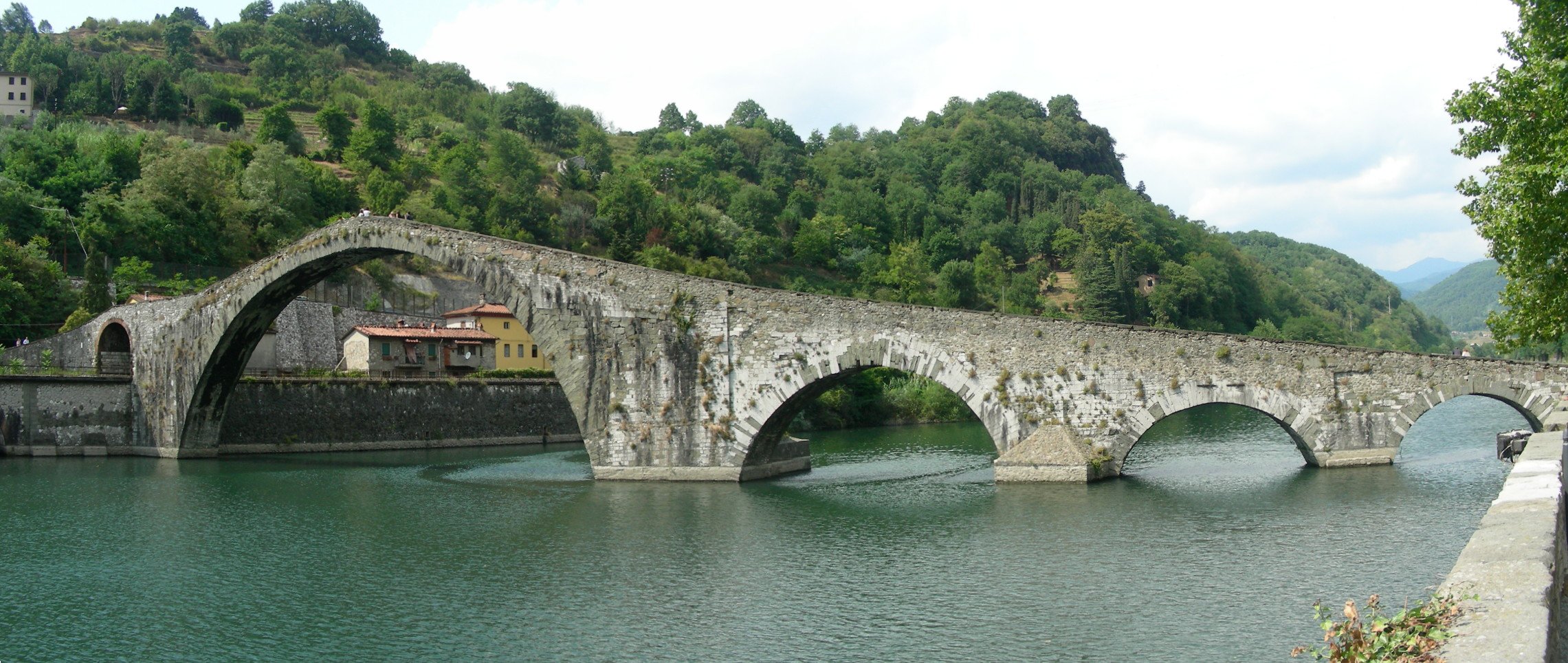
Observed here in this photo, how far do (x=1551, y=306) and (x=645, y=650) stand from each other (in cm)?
1592

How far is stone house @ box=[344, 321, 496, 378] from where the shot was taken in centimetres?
5119

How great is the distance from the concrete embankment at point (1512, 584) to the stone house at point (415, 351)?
4518cm

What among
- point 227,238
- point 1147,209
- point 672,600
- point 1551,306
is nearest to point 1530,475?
point 672,600

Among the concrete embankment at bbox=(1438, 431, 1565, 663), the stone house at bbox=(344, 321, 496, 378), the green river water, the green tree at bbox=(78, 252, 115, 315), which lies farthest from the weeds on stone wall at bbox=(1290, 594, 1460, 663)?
the green tree at bbox=(78, 252, 115, 315)

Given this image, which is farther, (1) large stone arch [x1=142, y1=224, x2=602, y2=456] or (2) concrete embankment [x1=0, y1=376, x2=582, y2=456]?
(2) concrete embankment [x1=0, y1=376, x2=582, y2=456]

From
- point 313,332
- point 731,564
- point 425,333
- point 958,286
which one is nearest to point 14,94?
point 313,332

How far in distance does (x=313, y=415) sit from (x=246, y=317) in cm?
723

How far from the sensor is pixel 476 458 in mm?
39906

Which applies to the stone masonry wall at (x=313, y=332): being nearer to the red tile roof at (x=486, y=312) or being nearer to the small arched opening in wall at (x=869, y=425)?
the red tile roof at (x=486, y=312)

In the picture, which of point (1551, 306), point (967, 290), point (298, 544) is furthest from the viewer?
point (967, 290)

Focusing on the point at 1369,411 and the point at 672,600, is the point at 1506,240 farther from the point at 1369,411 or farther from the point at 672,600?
the point at 672,600

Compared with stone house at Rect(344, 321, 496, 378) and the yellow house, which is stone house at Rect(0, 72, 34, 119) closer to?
Result: the yellow house

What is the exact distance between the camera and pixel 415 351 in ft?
173

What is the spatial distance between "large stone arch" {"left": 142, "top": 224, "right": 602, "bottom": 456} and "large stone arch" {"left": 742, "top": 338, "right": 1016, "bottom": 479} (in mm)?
4587
